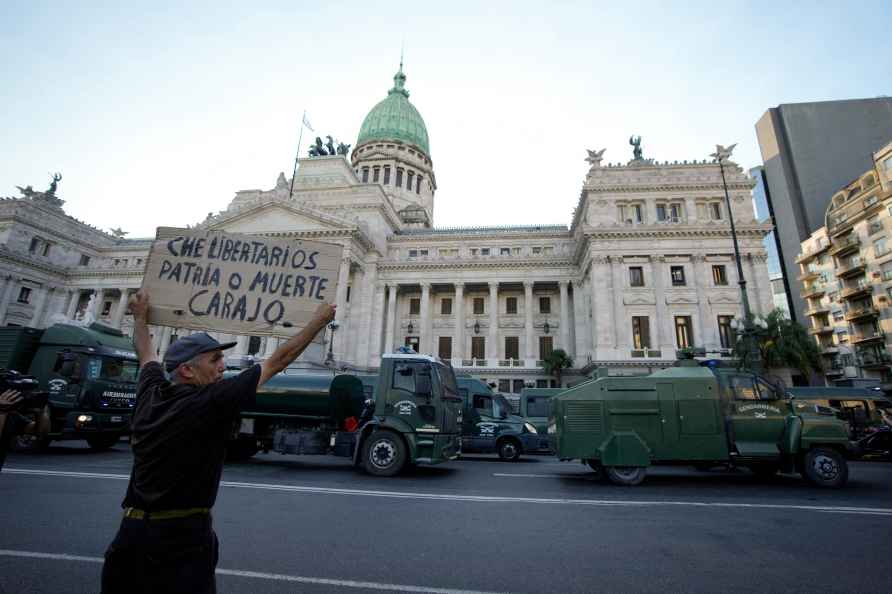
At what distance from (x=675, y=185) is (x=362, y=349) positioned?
92.5 ft

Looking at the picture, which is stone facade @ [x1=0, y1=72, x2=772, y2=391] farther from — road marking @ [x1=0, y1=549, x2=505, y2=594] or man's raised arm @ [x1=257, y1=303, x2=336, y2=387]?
man's raised arm @ [x1=257, y1=303, x2=336, y2=387]

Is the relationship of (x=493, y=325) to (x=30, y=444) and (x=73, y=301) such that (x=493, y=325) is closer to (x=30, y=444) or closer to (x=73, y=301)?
(x=30, y=444)

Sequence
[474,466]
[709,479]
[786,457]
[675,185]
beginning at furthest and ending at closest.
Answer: [675,185] → [474,466] → [709,479] → [786,457]

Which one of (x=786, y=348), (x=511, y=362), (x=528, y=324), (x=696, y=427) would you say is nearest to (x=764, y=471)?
(x=696, y=427)

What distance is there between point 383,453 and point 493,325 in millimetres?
27964

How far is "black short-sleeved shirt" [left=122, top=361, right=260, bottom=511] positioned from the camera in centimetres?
203

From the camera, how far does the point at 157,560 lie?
6.18 feet

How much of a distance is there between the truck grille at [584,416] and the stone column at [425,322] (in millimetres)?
28011

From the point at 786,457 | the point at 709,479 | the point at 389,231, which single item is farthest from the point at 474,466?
the point at 389,231

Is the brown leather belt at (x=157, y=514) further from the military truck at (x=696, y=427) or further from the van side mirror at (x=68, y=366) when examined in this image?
the van side mirror at (x=68, y=366)

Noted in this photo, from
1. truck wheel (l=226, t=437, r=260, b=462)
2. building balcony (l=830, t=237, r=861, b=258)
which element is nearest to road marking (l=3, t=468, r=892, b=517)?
truck wheel (l=226, t=437, r=260, b=462)

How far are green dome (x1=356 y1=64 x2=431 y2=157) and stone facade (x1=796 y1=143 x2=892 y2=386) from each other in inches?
1972

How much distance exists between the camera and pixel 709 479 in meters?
→ 10.1

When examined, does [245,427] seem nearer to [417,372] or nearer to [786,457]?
[417,372]
